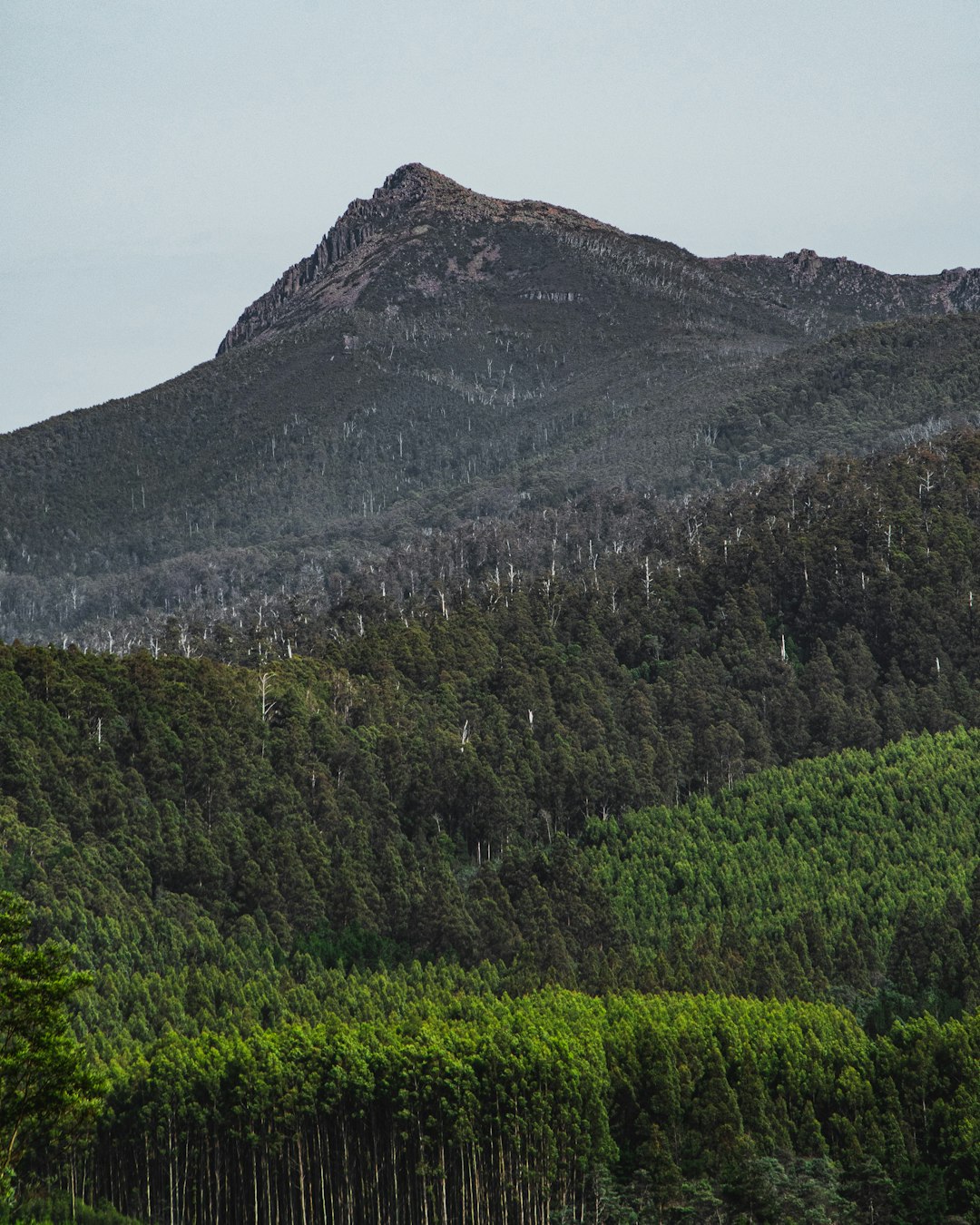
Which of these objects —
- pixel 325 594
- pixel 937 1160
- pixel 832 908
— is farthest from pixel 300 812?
pixel 325 594

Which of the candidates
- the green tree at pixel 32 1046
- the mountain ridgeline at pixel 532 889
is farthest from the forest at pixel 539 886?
the mountain ridgeline at pixel 532 889

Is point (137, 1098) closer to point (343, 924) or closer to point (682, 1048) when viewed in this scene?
point (682, 1048)

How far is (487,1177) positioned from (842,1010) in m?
21.0

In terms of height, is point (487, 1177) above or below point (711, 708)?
below

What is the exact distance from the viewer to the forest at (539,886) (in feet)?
236

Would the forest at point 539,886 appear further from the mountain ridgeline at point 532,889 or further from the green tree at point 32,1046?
the mountain ridgeline at point 532,889

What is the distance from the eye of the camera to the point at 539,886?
108 m

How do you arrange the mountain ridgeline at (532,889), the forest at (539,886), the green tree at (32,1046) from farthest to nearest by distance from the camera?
the forest at (539,886)
the mountain ridgeline at (532,889)
the green tree at (32,1046)

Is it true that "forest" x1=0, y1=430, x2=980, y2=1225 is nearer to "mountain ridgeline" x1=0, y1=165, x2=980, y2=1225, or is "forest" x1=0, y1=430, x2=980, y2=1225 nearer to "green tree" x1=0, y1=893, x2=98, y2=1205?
"green tree" x1=0, y1=893, x2=98, y2=1205

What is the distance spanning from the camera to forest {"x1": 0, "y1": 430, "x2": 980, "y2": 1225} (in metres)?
71.8

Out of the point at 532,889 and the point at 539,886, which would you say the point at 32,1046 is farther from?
the point at 532,889

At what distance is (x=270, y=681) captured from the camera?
127 m

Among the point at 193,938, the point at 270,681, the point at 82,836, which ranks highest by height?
the point at 270,681

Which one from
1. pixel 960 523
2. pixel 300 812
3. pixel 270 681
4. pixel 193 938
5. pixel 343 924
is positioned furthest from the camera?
pixel 960 523
